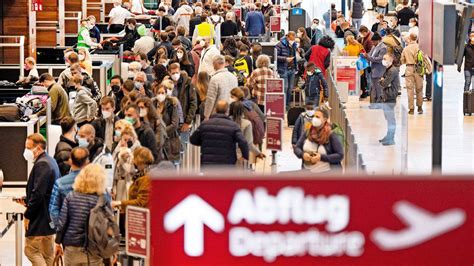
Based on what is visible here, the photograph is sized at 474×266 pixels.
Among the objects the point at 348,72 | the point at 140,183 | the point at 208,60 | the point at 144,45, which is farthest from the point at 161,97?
the point at 144,45

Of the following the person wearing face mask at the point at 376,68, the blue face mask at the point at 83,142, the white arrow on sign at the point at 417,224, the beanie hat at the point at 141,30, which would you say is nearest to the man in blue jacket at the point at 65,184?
the blue face mask at the point at 83,142

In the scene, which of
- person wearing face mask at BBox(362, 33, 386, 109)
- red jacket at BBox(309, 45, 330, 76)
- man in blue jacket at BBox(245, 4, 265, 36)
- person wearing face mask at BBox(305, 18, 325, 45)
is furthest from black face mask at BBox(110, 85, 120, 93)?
man in blue jacket at BBox(245, 4, 265, 36)

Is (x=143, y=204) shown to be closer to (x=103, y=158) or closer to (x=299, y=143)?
(x=103, y=158)

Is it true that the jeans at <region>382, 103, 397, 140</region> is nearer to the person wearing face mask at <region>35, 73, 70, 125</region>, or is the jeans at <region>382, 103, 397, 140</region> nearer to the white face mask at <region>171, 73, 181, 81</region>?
the white face mask at <region>171, 73, 181, 81</region>

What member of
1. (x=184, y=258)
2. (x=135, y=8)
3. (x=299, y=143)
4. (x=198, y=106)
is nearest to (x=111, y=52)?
(x=198, y=106)

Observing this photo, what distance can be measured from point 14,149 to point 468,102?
12365mm

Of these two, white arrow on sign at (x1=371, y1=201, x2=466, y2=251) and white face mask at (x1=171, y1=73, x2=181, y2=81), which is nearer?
white arrow on sign at (x1=371, y1=201, x2=466, y2=251)

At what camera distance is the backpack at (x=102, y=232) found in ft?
33.8

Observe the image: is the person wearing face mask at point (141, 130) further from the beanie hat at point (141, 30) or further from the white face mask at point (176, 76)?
the beanie hat at point (141, 30)

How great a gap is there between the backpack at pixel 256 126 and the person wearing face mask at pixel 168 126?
962 millimetres

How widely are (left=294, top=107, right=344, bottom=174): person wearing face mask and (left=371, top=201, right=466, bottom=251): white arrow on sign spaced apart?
9.93 meters

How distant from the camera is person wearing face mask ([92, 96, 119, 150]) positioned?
576 inches

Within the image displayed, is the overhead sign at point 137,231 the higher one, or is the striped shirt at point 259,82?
the striped shirt at point 259,82

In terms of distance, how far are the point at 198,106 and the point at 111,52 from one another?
7.31 m
